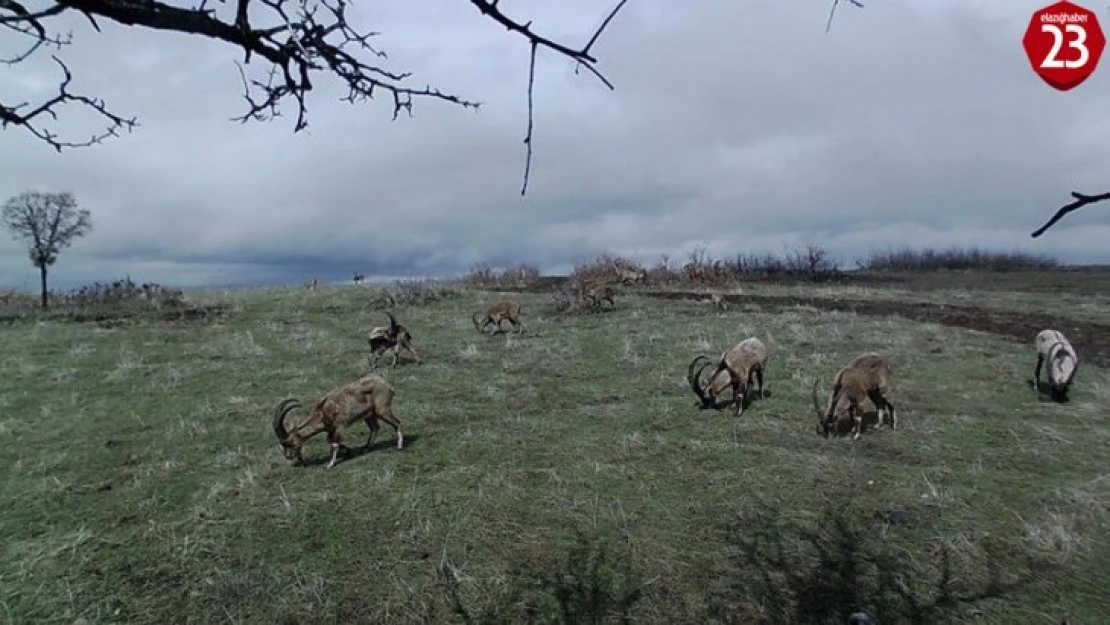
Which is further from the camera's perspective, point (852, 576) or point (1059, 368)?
point (1059, 368)

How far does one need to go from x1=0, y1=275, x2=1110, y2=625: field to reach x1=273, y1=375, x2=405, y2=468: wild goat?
266 millimetres

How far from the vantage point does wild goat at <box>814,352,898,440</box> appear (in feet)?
29.1

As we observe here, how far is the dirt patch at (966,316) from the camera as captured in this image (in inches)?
612

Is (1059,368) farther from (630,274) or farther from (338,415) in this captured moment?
(630,274)

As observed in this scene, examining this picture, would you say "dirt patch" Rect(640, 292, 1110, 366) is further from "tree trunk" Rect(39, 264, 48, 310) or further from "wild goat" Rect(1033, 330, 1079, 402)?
"tree trunk" Rect(39, 264, 48, 310)

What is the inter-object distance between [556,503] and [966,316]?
56.0 feet

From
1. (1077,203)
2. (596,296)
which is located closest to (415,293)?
(596,296)

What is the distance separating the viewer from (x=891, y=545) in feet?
20.6

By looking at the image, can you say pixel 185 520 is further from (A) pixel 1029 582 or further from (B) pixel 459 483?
(A) pixel 1029 582

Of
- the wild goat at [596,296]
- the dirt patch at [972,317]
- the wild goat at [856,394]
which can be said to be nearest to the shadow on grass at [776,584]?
the wild goat at [856,394]

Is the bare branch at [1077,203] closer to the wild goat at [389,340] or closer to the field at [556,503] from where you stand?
the field at [556,503]

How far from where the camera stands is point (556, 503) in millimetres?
6996

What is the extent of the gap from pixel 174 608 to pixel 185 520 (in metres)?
1.30

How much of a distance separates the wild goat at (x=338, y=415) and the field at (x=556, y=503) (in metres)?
0.27
